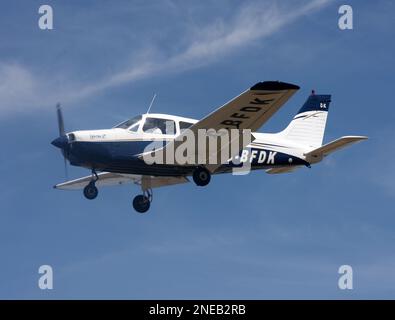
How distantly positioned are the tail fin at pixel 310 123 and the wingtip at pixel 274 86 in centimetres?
582

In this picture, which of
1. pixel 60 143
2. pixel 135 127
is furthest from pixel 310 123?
pixel 60 143

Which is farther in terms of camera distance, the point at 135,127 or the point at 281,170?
the point at 281,170

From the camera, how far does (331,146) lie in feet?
95.6

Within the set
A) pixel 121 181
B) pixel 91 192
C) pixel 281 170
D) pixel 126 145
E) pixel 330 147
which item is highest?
pixel 126 145

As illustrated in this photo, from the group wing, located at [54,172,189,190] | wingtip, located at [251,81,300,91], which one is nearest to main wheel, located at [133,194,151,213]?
wing, located at [54,172,189,190]

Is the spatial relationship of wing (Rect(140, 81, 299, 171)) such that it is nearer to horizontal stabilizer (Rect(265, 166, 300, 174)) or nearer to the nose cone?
the nose cone

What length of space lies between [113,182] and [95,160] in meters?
4.48

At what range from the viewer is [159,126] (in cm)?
2816

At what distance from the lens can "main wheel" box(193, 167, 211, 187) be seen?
2848cm

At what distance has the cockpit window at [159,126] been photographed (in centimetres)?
2811

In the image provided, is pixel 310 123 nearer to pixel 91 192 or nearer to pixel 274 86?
pixel 274 86

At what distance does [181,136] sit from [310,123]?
6.42 m
